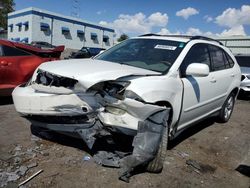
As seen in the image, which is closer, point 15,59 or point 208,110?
point 208,110

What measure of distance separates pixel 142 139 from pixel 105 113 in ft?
1.75

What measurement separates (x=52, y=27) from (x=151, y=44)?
1715 inches

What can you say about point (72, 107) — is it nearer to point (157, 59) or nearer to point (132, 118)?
point (132, 118)

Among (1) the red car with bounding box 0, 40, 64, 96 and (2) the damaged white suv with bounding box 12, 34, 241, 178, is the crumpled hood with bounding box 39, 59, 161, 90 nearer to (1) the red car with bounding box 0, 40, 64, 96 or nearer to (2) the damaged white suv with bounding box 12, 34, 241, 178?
(2) the damaged white suv with bounding box 12, 34, 241, 178

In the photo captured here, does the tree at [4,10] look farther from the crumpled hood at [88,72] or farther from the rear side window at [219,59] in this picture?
the crumpled hood at [88,72]

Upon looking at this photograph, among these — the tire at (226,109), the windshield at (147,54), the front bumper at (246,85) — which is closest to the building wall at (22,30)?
the front bumper at (246,85)

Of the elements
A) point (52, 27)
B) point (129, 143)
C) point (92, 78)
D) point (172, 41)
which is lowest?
point (129, 143)

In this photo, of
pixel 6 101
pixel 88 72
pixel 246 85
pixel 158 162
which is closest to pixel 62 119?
pixel 88 72

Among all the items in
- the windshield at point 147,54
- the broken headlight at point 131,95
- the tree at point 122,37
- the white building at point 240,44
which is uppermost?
the tree at point 122,37

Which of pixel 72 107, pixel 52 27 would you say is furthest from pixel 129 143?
pixel 52 27

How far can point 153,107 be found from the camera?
347 centimetres

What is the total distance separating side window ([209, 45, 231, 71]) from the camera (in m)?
5.50

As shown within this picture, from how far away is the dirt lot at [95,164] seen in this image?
3.42m

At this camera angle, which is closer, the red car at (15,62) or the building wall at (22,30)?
the red car at (15,62)
